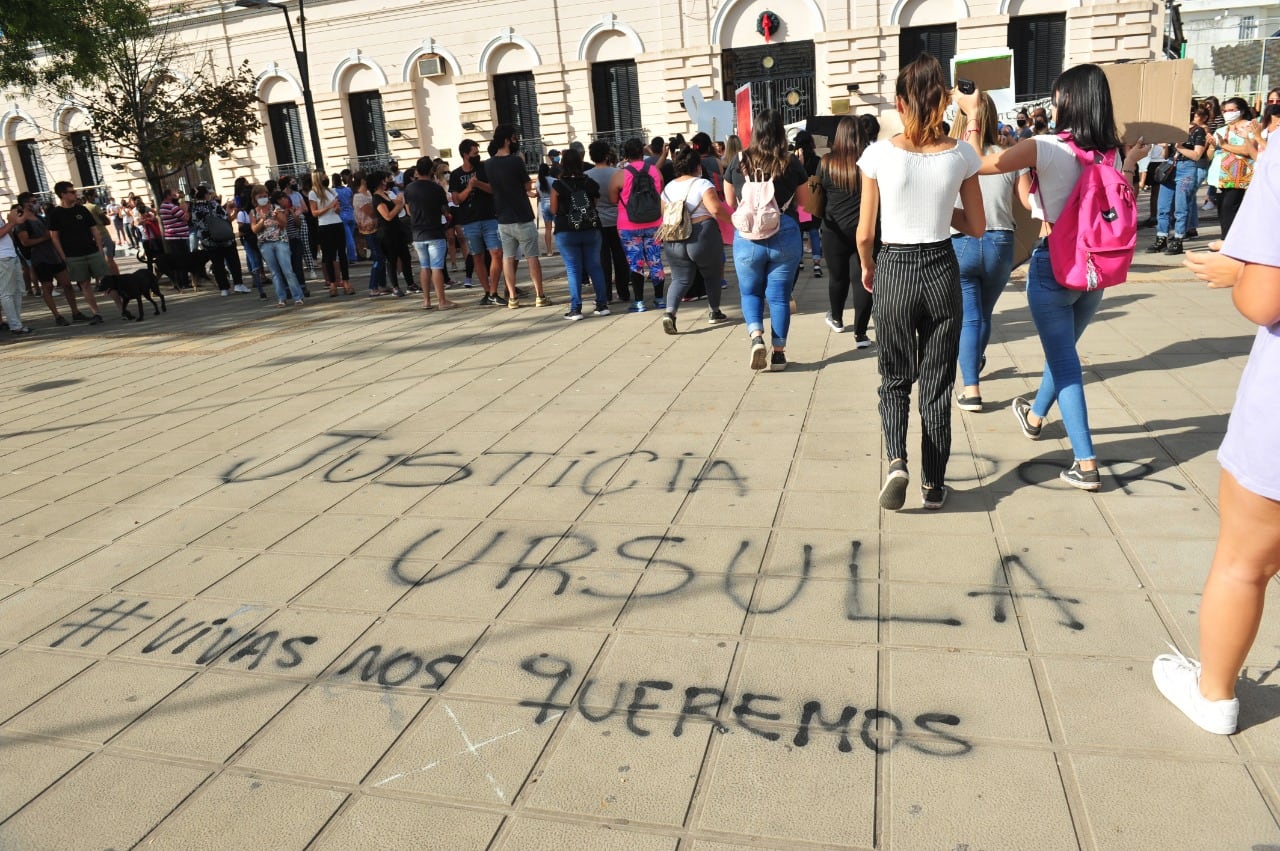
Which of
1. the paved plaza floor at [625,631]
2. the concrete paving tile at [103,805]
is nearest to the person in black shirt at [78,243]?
the paved plaza floor at [625,631]

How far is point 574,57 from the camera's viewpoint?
80.5 ft

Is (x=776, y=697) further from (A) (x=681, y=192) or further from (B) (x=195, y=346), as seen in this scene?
(B) (x=195, y=346)

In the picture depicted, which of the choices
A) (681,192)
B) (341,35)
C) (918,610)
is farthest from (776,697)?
(341,35)

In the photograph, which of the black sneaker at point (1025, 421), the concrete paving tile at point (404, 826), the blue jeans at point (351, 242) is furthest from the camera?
the blue jeans at point (351, 242)

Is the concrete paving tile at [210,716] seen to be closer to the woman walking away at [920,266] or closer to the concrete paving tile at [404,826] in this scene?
the concrete paving tile at [404,826]

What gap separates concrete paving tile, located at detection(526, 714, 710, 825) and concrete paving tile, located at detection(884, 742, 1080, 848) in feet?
1.67

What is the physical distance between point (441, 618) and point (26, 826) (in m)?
1.28

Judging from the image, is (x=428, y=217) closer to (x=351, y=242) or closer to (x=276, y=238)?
(x=276, y=238)

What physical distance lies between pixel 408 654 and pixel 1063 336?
3023 millimetres

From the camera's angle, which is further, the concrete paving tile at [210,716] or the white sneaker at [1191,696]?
the concrete paving tile at [210,716]

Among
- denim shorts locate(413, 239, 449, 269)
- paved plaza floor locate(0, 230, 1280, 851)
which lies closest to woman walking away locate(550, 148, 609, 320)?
denim shorts locate(413, 239, 449, 269)

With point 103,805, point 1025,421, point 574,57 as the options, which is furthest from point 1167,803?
point 574,57

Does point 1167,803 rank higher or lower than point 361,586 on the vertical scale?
lower

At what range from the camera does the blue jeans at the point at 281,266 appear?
11547 millimetres
